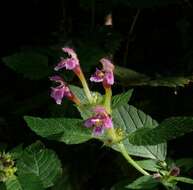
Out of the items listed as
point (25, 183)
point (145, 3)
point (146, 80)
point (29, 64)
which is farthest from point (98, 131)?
point (145, 3)

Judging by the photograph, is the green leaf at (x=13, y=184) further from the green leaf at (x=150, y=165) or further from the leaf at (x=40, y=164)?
the green leaf at (x=150, y=165)

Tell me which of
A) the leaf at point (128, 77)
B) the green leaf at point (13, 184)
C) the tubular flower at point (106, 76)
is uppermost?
the tubular flower at point (106, 76)

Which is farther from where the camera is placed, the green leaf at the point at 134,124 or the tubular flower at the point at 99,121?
the green leaf at the point at 134,124

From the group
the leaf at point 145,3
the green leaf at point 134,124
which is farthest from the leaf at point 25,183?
the leaf at point 145,3

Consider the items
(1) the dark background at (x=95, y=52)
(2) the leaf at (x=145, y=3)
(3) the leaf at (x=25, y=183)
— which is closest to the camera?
(3) the leaf at (x=25, y=183)

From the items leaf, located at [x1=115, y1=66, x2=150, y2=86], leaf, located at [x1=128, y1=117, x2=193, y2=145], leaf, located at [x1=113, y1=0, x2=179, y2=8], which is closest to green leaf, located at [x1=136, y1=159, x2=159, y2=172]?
leaf, located at [x1=128, y1=117, x2=193, y2=145]

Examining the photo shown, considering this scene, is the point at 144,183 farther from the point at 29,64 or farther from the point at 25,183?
the point at 29,64

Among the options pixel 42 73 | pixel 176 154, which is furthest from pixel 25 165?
pixel 176 154

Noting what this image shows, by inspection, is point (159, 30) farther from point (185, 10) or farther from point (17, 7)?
point (17, 7)
